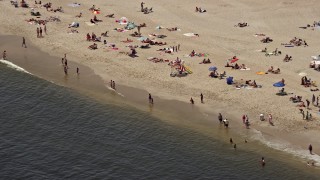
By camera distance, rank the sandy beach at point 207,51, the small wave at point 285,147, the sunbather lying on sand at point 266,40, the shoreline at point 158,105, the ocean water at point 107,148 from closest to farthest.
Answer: the ocean water at point 107,148, the small wave at point 285,147, the shoreline at point 158,105, the sandy beach at point 207,51, the sunbather lying on sand at point 266,40

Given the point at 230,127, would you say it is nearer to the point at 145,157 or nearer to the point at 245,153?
the point at 245,153

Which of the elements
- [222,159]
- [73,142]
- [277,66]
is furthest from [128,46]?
[222,159]

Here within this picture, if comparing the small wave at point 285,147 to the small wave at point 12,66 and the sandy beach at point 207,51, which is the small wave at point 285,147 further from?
the small wave at point 12,66

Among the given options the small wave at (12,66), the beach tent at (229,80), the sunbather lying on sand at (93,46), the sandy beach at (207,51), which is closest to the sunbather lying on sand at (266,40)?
the sandy beach at (207,51)

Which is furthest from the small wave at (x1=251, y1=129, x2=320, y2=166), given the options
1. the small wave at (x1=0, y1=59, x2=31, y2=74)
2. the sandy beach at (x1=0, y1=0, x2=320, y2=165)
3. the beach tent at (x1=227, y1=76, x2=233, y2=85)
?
the small wave at (x1=0, y1=59, x2=31, y2=74)

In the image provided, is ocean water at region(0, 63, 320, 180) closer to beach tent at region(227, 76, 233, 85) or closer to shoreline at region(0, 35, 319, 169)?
shoreline at region(0, 35, 319, 169)

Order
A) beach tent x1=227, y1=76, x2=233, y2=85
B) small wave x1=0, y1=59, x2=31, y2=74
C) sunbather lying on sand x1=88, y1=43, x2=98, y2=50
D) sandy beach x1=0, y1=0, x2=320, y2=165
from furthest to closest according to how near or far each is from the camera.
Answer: sunbather lying on sand x1=88, y1=43, x2=98, y2=50, small wave x1=0, y1=59, x2=31, y2=74, beach tent x1=227, y1=76, x2=233, y2=85, sandy beach x1=0, y1=0, x2=320, y2=165
